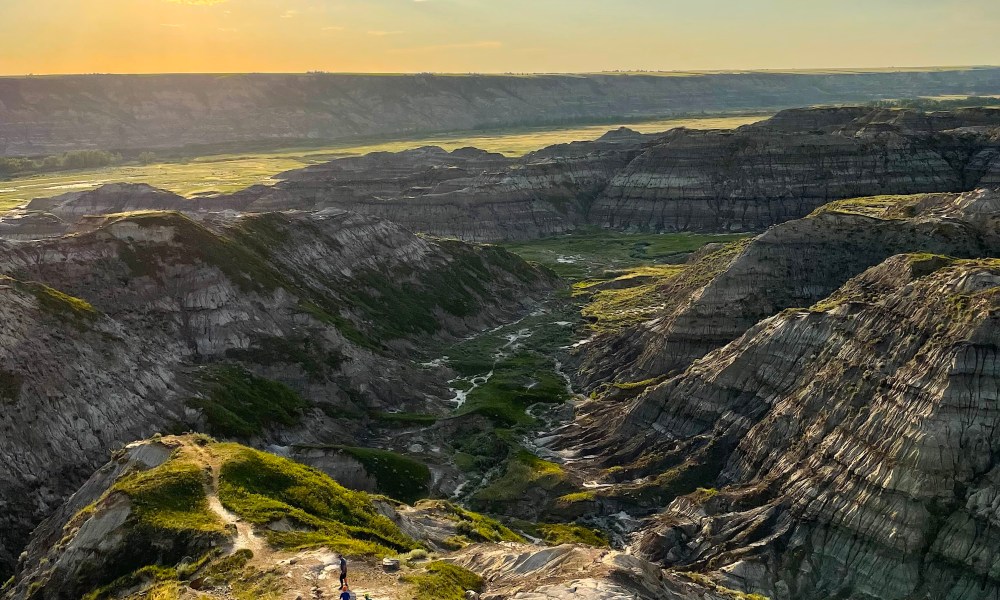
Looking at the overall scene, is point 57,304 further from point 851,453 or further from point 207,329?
point 851,453

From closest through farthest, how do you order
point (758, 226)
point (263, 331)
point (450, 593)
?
1. point (450, 593)
2. point (263, 331)
3. point (758, 226)

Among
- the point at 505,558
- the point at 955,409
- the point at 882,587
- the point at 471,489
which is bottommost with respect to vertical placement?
the point at 471,489

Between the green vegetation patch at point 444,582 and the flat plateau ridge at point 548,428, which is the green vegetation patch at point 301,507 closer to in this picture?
the flat plateau ridge at point 548,428

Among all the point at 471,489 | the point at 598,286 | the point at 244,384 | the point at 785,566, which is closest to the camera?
the point at 785,566

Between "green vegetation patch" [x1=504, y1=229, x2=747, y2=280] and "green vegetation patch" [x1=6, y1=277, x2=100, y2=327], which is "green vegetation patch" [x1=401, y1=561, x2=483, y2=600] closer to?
"green vegetation patch" [x1=6, y1=277, x2=100, y2=327]

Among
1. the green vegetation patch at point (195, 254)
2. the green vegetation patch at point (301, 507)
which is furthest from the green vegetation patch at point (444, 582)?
the green vegetation patch at point (195, 254)

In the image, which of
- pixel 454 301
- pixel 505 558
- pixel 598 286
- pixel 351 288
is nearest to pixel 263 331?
pixel 351 288

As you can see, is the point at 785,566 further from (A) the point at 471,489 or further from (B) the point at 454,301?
(B) the point at 454,301
